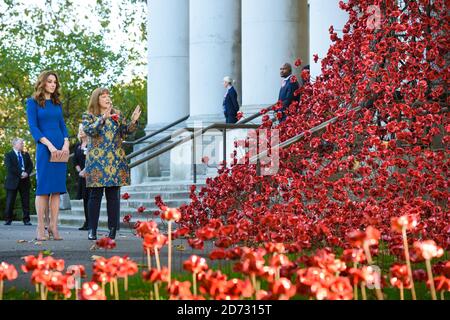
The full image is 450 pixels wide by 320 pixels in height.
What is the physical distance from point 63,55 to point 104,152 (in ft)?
90.8

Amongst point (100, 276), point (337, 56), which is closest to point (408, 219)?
point (100, 276)

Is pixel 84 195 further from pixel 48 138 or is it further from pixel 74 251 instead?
pixel 74 251

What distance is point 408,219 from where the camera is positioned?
612 cm

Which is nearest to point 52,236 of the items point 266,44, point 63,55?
point 266,44

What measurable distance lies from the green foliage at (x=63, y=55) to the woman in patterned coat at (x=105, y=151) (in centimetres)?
2577

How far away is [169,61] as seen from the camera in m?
26.0

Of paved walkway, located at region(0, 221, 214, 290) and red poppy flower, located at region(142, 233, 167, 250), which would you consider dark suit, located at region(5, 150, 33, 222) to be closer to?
paved walkway, located at region(0, 221, 214, 290)

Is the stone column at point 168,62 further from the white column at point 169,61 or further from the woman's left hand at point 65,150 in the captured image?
the woman's left hand at point 65,150

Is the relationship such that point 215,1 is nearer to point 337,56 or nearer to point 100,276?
point 337,56

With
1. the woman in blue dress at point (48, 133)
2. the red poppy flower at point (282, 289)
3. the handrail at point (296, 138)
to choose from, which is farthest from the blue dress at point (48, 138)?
the red poppy flower at point (282, 289)

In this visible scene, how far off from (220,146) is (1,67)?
19876mm

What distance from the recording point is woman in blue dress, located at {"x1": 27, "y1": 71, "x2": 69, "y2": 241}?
13.9 metres

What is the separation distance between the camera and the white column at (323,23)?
1705cm

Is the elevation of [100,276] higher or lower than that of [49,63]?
lower
